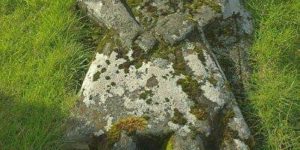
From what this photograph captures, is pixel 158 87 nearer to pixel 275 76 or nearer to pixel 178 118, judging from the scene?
pixel 178 118

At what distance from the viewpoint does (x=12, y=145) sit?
3592 millimetres

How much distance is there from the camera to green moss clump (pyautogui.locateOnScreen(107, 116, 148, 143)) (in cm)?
365

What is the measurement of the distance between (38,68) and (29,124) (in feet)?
2.23

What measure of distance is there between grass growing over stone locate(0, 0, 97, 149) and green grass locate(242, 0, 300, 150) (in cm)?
166

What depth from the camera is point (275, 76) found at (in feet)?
14.7

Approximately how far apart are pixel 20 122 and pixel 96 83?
0.71 m

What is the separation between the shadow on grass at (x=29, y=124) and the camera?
3.63 m

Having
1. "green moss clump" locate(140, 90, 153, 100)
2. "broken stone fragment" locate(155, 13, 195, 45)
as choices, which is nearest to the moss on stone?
"green moss clump" locate(140, 90, 153, 100)

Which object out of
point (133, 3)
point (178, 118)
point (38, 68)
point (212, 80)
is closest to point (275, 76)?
point (212, 80)

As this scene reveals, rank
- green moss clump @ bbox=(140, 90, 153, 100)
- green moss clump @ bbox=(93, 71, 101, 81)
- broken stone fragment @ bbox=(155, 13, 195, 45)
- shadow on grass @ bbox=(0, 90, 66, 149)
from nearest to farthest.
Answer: shadow on grass @ bbox=(0, 90, 66, 149), green moss clump @ bbox=(140, 90, 153, 100), green moss clump @ bbox=(93, 71, 101, 81), broken stone fragment @ bbox=(155, 13, 195, 45)

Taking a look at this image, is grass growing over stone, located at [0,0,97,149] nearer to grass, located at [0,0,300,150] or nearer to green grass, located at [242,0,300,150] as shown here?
grass, located at [0,0,300,150]

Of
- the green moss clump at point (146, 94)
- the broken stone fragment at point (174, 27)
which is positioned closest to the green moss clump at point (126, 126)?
the green moss clump at point (146, 94)

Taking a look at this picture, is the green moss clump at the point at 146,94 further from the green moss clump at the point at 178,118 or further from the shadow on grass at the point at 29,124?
the shadow on grass at the point at 29,124

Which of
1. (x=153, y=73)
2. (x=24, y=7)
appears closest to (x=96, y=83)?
(x=153, y=73)
